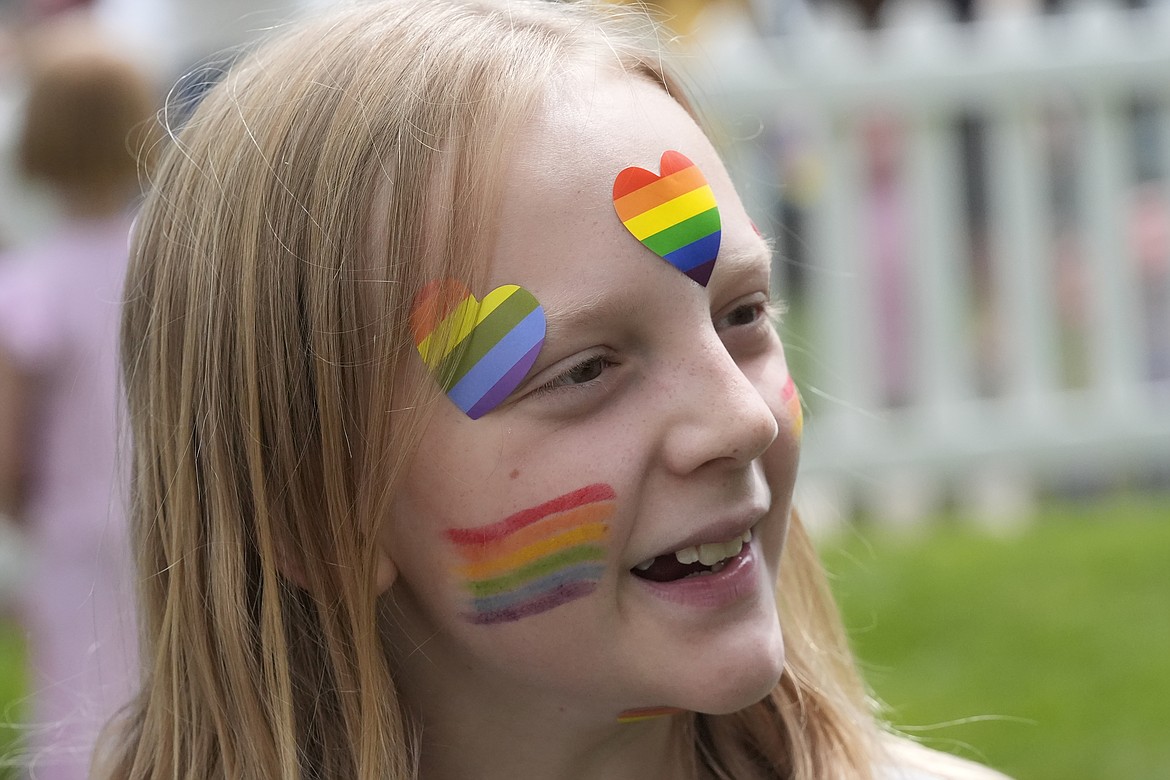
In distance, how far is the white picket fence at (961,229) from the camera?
215 inches

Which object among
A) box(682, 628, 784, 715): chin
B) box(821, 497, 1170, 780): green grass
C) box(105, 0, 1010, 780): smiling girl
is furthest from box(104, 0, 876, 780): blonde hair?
box(821, 497, 1170, 780): green grass

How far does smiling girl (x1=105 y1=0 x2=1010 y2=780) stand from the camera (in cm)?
156

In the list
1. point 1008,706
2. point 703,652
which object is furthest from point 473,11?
point 1008,706

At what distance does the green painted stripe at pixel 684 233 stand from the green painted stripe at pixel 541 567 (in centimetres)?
33

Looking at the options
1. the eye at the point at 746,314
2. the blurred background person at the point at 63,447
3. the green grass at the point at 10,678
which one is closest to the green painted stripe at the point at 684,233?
the eye at the point at 746,314

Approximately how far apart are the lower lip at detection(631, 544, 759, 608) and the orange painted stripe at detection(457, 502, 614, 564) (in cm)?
9

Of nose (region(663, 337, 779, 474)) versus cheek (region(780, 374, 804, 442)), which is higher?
nose (region(663, 337, 779, 474))

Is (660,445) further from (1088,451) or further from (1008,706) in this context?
(1088,451)

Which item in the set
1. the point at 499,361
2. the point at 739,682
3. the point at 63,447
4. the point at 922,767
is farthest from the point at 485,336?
the point at 63,447

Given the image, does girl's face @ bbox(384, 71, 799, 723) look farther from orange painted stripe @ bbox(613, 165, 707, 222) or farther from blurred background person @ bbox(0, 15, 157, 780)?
blurred background person @ bbox(0, 15, 157, 780)

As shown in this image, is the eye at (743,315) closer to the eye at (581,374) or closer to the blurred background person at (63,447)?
the eye at (581,374)

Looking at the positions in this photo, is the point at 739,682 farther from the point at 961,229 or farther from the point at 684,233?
the point at 961,229

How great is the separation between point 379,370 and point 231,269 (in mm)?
229

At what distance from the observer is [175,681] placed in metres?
1.80
